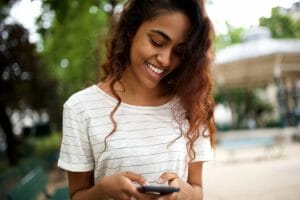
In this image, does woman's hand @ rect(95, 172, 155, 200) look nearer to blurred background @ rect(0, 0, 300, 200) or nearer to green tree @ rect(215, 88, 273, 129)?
blurred background @ rect(0, 0, 300, 200)

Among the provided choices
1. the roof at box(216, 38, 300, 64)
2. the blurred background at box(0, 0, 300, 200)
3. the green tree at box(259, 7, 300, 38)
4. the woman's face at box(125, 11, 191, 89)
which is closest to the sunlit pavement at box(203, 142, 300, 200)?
the blurred background at box(0, 0, 300, 200)

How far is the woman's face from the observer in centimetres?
163

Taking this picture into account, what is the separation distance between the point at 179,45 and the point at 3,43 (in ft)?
28.5

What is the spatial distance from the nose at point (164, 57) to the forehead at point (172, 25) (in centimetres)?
6

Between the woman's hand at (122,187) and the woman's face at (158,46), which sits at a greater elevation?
the woman's face at (158,46)

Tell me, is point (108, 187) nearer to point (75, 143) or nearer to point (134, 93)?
point (75, 143)

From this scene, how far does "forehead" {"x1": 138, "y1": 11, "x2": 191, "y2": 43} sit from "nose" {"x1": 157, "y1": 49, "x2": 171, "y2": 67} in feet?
0.19

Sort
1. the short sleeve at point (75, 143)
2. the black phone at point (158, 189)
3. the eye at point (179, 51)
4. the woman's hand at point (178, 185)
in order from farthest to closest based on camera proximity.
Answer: the eye at point (179, 51) → the short sleeve at point (75, 143) → the woman's hand at point (178, 185) → the black phone at point (158, 189)

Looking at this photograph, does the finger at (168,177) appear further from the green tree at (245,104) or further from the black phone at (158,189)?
the green tree at (245,104)

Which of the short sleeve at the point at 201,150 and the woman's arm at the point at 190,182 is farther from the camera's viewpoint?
the short sleeve at the point at 201,150

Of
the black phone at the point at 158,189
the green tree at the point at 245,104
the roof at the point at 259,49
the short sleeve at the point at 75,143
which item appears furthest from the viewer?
the green tree at the point at 245,104

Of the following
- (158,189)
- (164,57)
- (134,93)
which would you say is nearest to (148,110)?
(134,93)

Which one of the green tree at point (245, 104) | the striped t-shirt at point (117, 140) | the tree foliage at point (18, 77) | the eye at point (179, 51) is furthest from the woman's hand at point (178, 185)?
the green tree at point (245, 104)

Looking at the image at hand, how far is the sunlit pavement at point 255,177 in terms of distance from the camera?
555cm
